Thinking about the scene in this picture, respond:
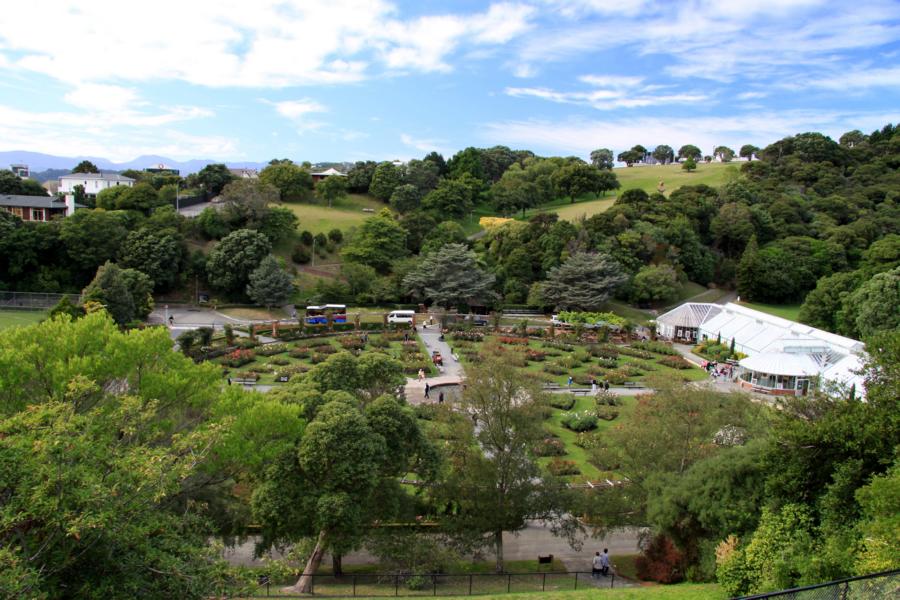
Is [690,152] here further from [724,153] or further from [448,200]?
[448,200]

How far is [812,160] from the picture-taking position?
82.2 m

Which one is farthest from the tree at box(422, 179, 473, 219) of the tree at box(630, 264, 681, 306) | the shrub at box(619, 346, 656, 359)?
the shrub at box(619, 346, 656, 359)

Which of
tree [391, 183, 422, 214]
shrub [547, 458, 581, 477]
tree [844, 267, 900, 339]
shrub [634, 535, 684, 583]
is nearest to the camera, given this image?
shrub [634, 535, 684, 583]

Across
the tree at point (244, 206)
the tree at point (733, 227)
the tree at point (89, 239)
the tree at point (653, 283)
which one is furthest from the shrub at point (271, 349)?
the tree at point (733, 227)

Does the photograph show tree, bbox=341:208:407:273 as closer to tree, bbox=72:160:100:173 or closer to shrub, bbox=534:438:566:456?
shrub, bbox=534:438:566:456

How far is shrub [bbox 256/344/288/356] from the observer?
116ft

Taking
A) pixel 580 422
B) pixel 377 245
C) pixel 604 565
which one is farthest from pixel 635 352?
pixel 604 565

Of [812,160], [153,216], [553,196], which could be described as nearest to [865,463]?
[153,216]

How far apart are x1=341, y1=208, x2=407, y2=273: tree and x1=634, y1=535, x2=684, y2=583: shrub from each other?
1529 inches

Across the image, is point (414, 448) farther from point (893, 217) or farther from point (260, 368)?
point (893, 217)

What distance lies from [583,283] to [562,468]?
27699 millimetres

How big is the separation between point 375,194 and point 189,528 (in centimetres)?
6077

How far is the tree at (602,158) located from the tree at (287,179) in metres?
60.6

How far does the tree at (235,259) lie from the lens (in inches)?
1804
